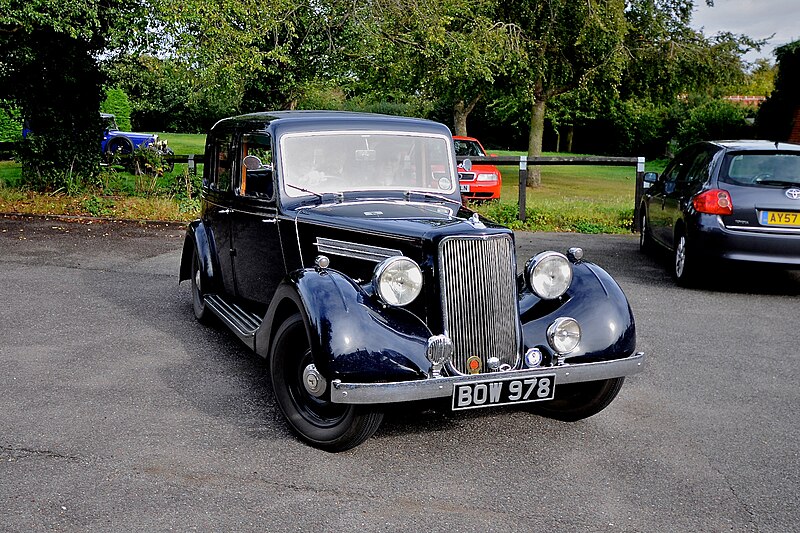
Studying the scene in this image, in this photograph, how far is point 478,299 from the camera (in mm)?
4320

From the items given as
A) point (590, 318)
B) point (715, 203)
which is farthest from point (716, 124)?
point (590, 318)

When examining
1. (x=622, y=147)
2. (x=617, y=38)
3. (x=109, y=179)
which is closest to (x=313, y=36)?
(x=109, y=179)

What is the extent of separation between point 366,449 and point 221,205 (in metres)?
2.91

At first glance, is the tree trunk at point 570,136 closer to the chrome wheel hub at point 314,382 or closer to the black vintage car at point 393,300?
the black vintage car at point 393,300

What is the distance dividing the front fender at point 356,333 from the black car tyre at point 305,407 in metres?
0.19

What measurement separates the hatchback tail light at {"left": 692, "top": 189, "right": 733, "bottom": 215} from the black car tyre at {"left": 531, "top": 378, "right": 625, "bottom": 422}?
4.55 metres

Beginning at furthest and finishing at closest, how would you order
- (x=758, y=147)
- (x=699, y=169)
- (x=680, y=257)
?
(x=699, y=169)
(x=680, y=257)
(x=758, y=147)

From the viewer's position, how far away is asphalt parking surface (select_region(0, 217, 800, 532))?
362 centimetres

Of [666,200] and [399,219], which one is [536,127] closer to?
[666,200]

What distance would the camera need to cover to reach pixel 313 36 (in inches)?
712

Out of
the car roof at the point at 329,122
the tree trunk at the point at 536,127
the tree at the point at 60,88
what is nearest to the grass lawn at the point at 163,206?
the tree at the point at 60,88

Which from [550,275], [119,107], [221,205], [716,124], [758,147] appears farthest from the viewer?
[119,107]

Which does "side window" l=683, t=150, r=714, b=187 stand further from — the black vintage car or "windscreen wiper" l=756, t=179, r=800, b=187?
the black vintage car

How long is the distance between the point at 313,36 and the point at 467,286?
49.1 feet
